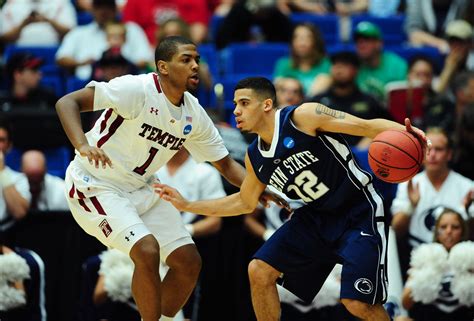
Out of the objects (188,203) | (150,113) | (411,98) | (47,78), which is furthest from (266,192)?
(47,78)

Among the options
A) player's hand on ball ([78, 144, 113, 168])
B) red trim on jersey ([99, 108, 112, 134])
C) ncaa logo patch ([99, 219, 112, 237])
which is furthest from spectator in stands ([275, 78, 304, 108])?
player's hand on ball ([78, 144, 113, 168])

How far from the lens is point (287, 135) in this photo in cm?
703

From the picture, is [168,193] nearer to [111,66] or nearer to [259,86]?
[259,86]

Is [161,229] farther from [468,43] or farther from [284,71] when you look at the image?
[468,43]

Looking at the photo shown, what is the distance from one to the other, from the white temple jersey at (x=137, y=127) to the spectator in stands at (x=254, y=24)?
198 inches

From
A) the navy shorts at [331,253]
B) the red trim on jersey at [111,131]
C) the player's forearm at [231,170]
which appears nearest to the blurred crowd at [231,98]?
the navy shorts at [331,253]

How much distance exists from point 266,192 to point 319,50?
4319mm

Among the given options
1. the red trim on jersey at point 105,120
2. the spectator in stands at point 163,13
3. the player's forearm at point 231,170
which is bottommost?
the spectator in stands at point 163,13

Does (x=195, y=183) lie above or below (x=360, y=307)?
below

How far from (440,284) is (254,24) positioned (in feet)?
16.5

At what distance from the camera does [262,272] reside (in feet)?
23.6

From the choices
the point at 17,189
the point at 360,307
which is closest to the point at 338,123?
the point at 360,307

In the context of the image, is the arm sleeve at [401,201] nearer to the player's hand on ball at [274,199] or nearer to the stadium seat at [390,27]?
the player's hand on ball at [274,199]

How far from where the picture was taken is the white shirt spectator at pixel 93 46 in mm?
11545
